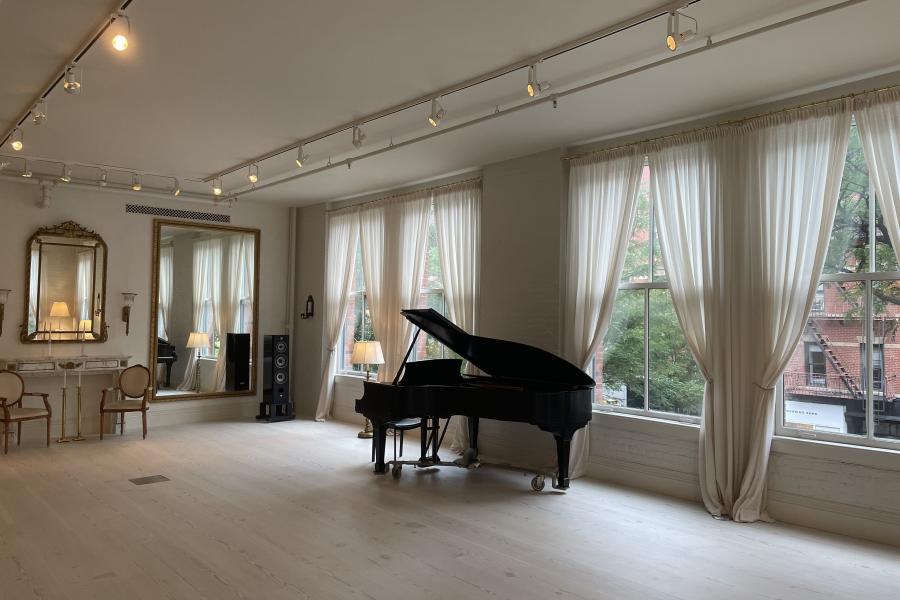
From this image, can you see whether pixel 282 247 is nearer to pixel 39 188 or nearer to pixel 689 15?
pixel 39 188

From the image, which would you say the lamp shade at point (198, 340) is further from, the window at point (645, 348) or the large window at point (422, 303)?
the window at point (645, 348)

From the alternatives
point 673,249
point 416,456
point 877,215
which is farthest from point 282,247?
point 877,215

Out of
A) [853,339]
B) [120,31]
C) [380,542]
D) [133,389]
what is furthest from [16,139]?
[853,339]

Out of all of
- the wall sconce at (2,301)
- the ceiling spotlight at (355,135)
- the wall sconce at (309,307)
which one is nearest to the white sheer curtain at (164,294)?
the wall sconce at (2,301)

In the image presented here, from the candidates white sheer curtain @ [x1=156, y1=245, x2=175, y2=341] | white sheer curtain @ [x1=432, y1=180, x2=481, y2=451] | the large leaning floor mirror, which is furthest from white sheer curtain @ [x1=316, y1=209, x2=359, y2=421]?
white sheer curtain @ [x1=156, y1=245, x2=175, y2=341]

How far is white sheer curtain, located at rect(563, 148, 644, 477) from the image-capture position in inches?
246

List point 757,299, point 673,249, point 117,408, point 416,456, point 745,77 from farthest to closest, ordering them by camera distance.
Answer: point 117,408
point 416,456
point 673,249
point 757,299
point 745,77

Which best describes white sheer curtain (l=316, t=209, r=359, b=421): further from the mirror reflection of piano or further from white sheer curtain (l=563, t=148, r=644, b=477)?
white sheer curtain (l=563, t=148, r=644, b=477)

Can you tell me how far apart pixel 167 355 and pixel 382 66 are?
6.56 m

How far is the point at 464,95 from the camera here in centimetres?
538

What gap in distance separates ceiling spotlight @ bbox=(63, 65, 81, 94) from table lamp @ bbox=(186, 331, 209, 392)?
547 cm

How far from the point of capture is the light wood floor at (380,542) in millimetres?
3834

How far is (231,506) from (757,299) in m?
4.55

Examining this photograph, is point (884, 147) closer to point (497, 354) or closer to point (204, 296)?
point (497, 354)
